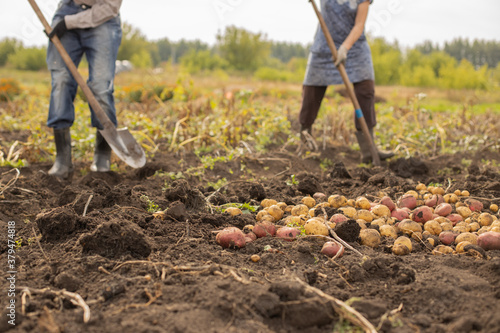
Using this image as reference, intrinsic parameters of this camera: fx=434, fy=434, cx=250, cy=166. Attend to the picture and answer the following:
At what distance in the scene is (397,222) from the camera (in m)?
2.48

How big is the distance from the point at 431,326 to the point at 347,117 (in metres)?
4.87

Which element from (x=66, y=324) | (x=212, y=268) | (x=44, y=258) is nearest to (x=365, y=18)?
(x=212, y=268)

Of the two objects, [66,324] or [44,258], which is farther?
[44,258]

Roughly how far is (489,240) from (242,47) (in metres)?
32.0

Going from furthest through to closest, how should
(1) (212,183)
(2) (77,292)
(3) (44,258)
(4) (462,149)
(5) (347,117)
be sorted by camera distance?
(5) (347,117) < (4) (462,149) < (1) (212,183) < (3) (44,258) < (2) (77,292)

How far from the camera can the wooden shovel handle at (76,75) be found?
10.4ft

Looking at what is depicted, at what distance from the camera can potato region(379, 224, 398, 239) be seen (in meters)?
2.27

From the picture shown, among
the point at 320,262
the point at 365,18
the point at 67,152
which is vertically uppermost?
the point at 365,18

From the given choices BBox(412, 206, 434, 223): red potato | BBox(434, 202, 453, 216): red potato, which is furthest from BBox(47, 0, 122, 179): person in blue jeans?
BBox(434, 202, 453, 216): red potato

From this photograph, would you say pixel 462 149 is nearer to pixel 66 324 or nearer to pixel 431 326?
pixel 431 326

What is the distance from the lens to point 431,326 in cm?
139

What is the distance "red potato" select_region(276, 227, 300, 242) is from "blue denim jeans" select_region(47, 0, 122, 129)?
192 centimetres

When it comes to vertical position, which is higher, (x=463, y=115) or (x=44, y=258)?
(x=463, y=115)

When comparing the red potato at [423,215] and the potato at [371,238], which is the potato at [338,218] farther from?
the red potato at [423,215]
